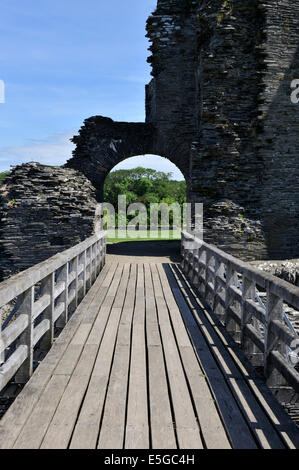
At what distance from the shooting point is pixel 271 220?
13.7 metres

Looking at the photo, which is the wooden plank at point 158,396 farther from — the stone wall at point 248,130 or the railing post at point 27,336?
the stone wall at point 248,130

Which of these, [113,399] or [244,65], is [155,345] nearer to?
[113,399]

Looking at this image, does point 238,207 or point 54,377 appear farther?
point 238,207

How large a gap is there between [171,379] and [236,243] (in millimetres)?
10115

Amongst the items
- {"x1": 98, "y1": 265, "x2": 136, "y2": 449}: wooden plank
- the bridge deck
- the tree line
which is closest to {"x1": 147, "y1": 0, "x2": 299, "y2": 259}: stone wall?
the bridge deck

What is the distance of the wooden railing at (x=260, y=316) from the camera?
11.1ft

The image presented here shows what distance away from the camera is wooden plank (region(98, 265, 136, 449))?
9.19ft

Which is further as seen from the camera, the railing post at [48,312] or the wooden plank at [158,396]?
the railing post at [48,312]

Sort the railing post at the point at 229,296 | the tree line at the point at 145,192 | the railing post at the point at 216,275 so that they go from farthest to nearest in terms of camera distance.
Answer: the tree line at the point at 145,192
the railing post at the point at 216,275
the railing post at the point at 229,296

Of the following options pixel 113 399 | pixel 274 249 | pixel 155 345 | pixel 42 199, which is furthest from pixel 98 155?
→ pixel 113 399

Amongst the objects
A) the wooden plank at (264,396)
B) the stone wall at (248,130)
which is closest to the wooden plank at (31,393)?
the wooden plank at (264,396)

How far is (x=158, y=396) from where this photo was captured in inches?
136

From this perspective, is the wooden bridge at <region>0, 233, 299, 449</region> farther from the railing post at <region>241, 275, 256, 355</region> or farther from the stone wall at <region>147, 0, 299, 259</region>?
the stone wall at <region>147, 0, 299, 259</region>

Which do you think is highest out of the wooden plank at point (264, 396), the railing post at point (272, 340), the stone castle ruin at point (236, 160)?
the stone castle ruin at point (236, 160)
